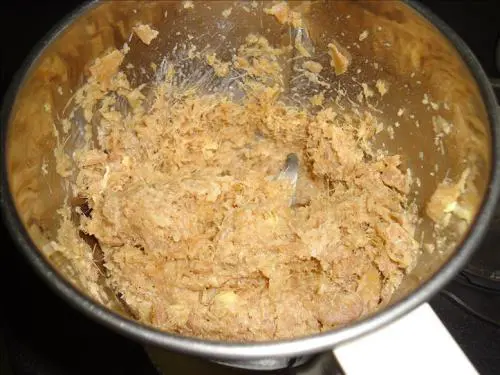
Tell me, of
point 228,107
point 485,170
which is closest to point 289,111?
point 228,107

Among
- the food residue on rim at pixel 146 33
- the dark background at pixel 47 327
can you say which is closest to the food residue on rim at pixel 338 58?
the food residue on rim at pixel 146 33

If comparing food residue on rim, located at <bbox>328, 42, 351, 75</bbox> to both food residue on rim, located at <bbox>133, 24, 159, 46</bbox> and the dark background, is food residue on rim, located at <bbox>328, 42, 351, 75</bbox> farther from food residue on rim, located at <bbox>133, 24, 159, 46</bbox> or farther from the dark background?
the dark background

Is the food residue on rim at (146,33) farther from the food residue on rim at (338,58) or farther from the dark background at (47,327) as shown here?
the food residue on rim at (338,58)

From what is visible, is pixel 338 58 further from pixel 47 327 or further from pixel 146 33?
pixel 47 327

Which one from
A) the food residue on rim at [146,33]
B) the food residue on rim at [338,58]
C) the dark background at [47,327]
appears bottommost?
the dark background at [47,327]

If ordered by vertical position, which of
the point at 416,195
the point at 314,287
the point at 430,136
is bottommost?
the point at 314,287

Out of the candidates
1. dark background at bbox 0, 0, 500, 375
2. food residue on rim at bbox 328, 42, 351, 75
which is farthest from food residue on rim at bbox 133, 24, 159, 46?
food residue on rim at bbox 328, 42, 351, 75

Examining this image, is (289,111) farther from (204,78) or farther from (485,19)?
(485,19)

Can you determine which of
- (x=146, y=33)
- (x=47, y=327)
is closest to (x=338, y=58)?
(x=146, y=33)
